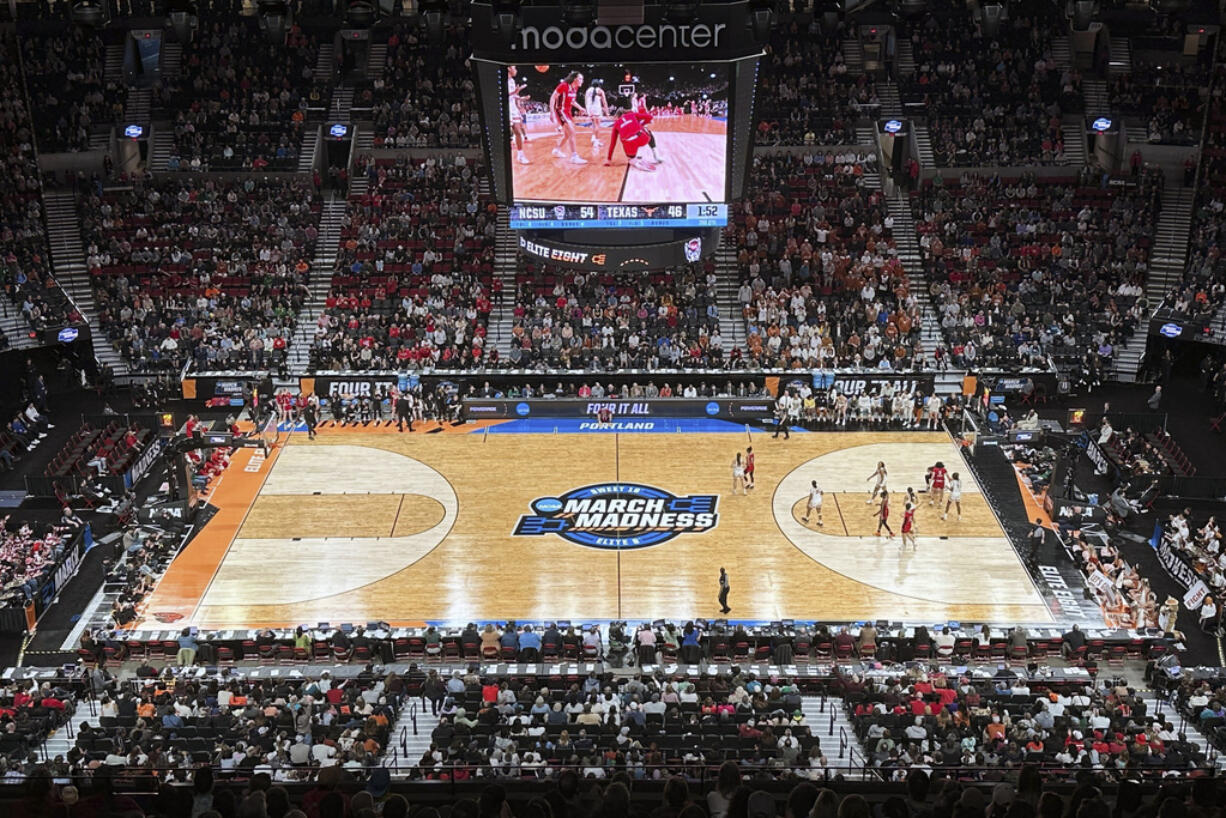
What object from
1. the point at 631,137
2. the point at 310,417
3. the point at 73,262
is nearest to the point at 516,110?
the point at 631,137

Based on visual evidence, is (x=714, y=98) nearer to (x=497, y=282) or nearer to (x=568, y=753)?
(x=497, y=282)

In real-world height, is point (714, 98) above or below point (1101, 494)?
above

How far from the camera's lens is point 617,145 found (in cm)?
3806

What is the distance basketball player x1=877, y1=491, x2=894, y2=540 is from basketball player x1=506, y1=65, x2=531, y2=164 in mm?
14529

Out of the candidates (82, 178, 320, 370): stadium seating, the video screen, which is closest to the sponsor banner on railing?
(82, 178, 320, 370): stadium seating

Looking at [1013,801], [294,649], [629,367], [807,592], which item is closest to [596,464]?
[629,367]

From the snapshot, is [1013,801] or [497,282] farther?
[497,282]

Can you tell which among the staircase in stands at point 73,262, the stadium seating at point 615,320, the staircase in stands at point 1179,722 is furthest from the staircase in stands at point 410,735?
the staircase in stands at point 73,262

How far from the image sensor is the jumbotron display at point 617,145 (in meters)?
36.8

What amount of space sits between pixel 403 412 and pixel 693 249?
412 inches

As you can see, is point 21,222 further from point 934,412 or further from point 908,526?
point 908,526

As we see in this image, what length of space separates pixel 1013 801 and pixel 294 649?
19947 millimetres

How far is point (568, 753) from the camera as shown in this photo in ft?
70.9

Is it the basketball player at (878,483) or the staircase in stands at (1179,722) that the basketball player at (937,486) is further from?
the staircase in stands at (1179,722)
